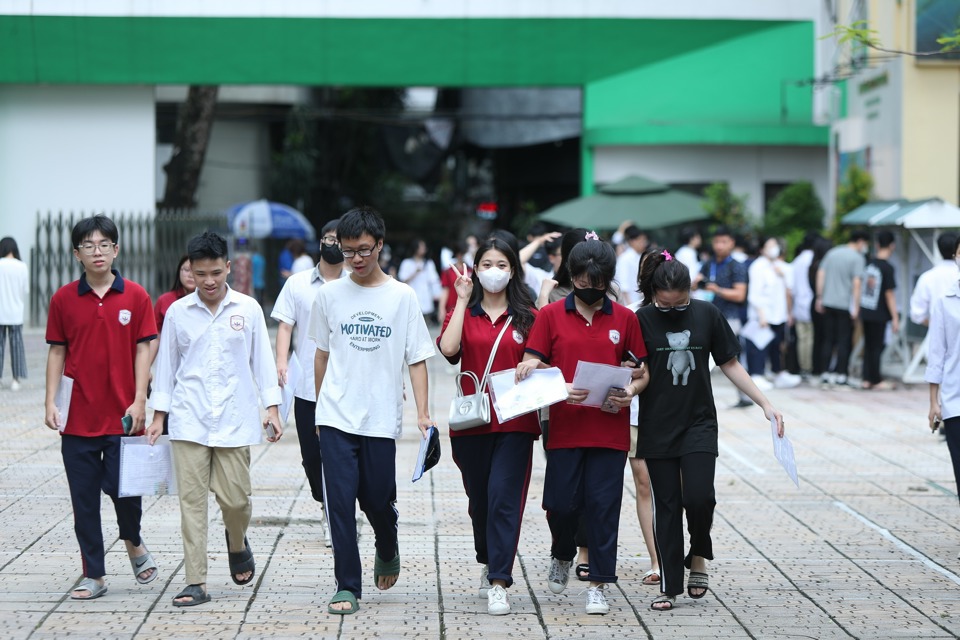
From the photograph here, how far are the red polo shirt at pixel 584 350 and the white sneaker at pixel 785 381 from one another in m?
10.4

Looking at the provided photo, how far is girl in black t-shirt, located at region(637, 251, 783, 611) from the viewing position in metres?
6.01

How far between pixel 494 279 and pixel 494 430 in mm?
710

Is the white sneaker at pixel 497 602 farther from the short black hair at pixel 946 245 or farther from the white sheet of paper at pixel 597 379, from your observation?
the short black hair at pixel 946 245

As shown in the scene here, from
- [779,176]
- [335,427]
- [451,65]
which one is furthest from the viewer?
[779,176]

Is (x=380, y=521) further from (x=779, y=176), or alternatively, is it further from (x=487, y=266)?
(x=779, y=176)

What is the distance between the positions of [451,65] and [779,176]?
652 cm

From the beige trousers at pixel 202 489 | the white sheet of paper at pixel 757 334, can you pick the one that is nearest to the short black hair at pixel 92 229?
the beige trousers at pixel 202 489

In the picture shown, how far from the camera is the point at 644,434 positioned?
6.08m

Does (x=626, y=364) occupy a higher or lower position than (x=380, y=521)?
higher

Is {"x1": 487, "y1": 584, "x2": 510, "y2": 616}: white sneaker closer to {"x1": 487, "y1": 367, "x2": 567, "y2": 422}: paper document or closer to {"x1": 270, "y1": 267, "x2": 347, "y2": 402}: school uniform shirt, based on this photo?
{"x1": 487, "y1": 367, "x2": 567, "y2": 422}: paper document

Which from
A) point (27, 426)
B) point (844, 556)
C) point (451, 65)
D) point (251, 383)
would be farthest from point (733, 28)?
point (251, 383)

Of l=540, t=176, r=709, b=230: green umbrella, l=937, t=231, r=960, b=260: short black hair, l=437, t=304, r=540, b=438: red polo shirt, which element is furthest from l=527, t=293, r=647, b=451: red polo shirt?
l=540, t=176, r=709, b=230: green umbrella

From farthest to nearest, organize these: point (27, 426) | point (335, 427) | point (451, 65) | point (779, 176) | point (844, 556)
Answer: point (779, 176), point (451, 65), point (27, 426), point (844, 556), point (335, 427)

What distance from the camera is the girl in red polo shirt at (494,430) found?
19.5ft
